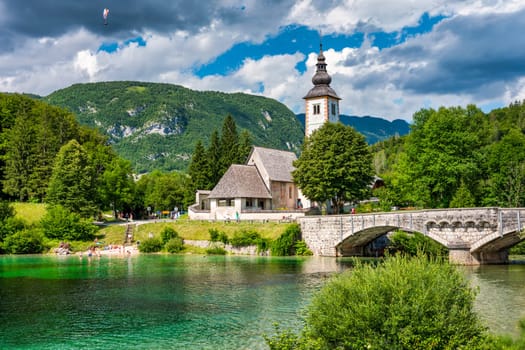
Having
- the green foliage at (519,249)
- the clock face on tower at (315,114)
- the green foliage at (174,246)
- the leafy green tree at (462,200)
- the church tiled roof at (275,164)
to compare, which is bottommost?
the green foliage at (519,249)

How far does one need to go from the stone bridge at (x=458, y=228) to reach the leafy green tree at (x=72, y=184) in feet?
109

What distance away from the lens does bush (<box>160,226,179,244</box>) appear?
5736cm

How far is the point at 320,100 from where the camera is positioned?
70.2 metres

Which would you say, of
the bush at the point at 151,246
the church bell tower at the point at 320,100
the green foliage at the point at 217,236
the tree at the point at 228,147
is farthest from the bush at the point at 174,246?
the church bell tower at the point at 320,100

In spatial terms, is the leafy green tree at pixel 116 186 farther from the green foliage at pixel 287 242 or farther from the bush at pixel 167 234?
the green foliage at pixel 287 242

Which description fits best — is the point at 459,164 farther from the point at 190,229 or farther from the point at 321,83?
the point at 190,229

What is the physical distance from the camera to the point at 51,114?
78125 mm

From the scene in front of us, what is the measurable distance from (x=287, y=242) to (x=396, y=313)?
126 feet

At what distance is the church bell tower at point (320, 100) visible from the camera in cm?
6975

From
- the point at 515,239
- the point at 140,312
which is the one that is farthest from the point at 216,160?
the point at 140,312

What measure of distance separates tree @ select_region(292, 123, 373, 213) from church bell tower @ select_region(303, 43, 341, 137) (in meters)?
13.7

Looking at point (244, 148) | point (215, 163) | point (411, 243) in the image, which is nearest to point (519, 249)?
point (411, 243)

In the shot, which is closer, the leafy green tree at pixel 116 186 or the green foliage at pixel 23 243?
the green foliage at pixel 23 243

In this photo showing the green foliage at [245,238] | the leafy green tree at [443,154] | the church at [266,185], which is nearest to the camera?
the leafy green tree at [443,154]
